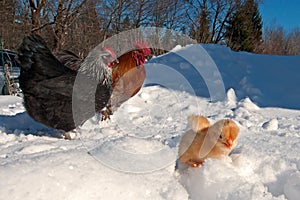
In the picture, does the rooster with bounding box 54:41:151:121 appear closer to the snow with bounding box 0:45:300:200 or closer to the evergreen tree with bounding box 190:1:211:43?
the snow with bounding box 0:45:300:200

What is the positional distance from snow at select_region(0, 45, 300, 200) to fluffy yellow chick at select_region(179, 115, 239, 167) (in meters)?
0.07

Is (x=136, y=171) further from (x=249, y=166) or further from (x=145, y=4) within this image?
(x=145, y=4)

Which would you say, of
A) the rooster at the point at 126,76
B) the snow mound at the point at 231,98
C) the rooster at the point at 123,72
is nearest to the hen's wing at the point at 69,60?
the rooster at the point at 123,72

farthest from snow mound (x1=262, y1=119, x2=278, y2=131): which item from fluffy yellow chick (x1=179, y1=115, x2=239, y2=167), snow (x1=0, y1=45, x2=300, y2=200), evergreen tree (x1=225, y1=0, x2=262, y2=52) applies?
evergreen tree (x1=225, y1=0, x2=262, y2=52)

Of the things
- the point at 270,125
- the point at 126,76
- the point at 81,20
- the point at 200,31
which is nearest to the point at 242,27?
the point at 200,31

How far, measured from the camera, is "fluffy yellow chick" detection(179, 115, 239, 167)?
1665mm

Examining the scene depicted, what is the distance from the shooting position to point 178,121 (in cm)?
309

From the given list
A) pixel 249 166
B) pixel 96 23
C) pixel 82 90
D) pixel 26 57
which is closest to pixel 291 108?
pixel 249 166

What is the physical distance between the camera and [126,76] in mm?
3414

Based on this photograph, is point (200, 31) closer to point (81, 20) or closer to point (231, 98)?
point (81, 20)

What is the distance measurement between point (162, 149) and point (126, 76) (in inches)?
69.4

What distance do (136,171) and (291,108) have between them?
10.2 feet

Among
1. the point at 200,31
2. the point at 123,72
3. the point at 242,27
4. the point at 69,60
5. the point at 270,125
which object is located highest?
the point at 242,27

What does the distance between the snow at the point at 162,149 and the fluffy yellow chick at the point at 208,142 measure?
7cm
